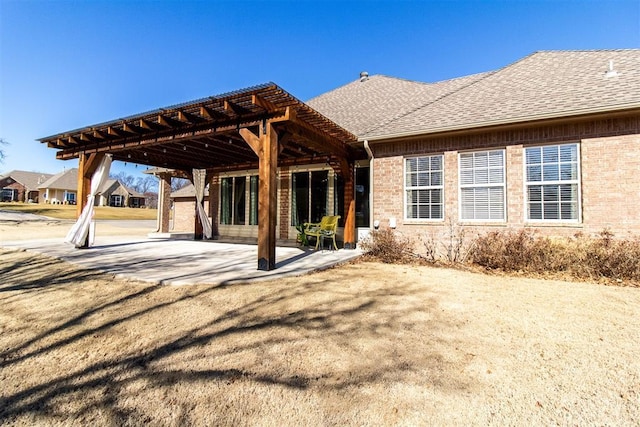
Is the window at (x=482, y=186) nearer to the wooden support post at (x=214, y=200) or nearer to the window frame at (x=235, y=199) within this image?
the window frame at (x=235, y=199)

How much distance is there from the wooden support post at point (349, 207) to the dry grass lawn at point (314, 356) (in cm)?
428

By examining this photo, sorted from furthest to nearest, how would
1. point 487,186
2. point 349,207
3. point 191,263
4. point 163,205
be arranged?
point 163,205
point 349,207
point 487,186
point 191,263

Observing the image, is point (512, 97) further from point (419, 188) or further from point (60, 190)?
point (60, 190)

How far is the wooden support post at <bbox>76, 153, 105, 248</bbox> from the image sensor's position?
838cm

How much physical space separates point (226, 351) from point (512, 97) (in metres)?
8.38

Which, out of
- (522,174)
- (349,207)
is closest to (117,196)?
(349,207)

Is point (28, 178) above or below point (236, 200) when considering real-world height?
above

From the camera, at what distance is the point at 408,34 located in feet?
40.4

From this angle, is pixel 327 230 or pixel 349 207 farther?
pixel 349 207

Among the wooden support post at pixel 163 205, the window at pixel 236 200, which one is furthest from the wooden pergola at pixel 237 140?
the wooden support post at pixel 163 205

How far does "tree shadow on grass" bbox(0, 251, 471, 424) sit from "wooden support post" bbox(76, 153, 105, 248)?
19.5 ft

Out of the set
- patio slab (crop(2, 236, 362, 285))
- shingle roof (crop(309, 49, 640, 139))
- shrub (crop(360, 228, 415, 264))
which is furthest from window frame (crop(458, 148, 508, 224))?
patio slab (crop(2, 236, 362, 285))

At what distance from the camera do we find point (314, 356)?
256 centimetres

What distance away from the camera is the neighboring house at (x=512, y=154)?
598 centimetres
